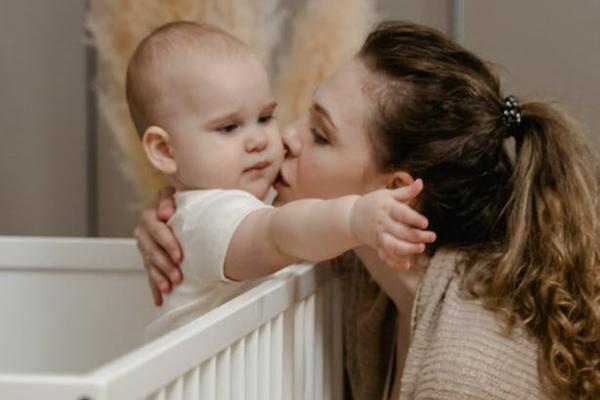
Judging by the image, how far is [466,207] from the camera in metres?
1.47

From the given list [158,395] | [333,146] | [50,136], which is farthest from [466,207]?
[50,136]

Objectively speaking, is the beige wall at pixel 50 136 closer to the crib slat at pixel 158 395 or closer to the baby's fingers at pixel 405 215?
the baby's fingers at pixel 405 215

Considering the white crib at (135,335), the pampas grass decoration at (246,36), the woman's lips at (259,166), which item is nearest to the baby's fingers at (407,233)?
the white crib at (135,335)

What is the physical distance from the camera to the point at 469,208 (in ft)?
4.82

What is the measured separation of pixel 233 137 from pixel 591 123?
846 mm

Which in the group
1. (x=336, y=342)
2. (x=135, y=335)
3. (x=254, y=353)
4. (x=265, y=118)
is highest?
(x=265, y=118)

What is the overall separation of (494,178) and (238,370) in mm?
485

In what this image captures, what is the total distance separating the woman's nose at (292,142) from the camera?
1.57m

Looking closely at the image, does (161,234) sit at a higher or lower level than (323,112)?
lower

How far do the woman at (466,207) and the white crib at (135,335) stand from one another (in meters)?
0.13

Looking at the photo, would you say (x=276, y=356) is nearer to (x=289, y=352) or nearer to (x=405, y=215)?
(x=289, y=352)

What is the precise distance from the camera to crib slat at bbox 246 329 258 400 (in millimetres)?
1208

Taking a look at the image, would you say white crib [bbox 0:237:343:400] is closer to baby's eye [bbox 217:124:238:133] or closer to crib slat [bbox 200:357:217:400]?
crib slat [bbox 200:357:217:400]

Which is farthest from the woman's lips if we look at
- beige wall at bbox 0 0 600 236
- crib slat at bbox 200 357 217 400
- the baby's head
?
beige wall at bbox 0 0 600 236
